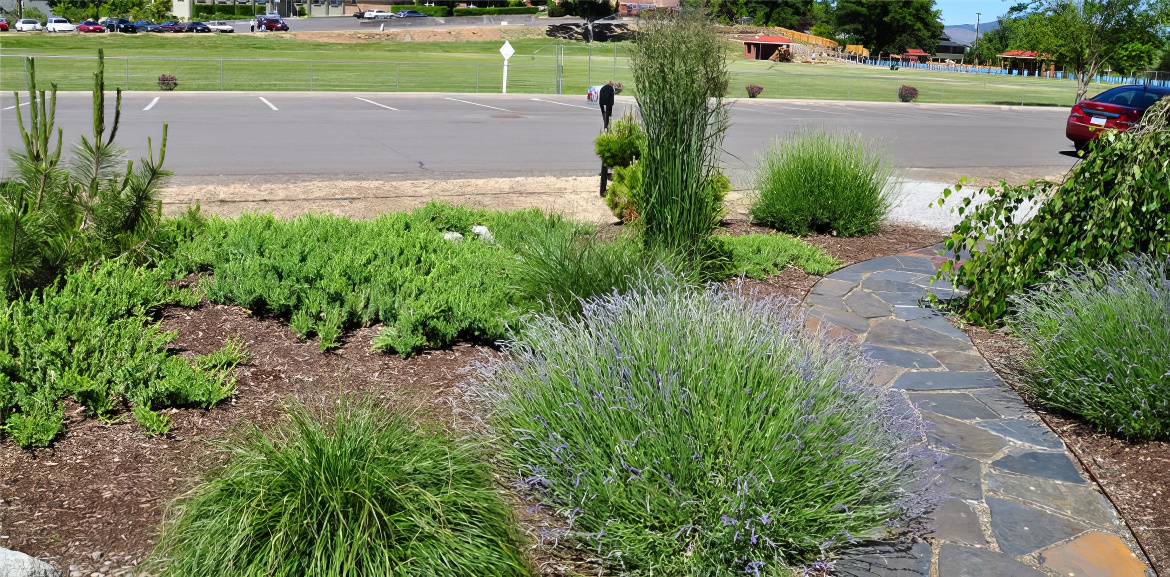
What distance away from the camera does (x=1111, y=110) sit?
19781 mm

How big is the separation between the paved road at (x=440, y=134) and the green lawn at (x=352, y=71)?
184 inches

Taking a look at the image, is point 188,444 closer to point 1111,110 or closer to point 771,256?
point 771,256

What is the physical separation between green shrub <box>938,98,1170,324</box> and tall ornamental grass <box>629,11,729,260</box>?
1771 mm

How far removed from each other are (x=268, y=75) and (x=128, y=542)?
44772mm

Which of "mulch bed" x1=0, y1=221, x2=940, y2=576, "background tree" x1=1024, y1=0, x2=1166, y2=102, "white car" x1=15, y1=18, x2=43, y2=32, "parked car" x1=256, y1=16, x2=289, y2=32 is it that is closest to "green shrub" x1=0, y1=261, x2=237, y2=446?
"mulch bed" x1=0, y1=221, x2=940, y2=576

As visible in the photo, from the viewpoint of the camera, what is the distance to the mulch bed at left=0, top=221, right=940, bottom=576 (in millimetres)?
3408

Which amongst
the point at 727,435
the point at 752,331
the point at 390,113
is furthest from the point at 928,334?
the point at 390,113

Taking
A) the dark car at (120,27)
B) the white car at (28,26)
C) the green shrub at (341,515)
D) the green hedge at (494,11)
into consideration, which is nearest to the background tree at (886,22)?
the green hedge at (494,11)

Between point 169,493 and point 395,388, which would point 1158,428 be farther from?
point 169,493

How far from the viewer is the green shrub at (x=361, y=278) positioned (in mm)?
5449

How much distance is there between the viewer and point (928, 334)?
6.40 meters

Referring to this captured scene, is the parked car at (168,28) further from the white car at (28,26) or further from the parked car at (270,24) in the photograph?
the white car at (28,26)

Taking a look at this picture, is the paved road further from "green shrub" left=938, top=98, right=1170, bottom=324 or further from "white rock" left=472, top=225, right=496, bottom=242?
"green shrub" left=938, top=98, right=1170, bottom=324

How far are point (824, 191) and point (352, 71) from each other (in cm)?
4545
